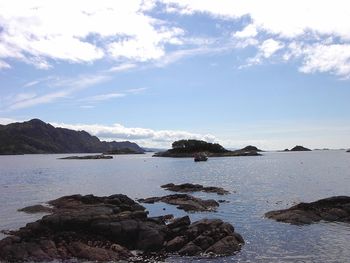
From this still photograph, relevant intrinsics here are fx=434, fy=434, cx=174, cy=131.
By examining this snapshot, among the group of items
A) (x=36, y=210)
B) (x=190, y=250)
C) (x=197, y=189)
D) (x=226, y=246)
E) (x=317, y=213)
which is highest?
(x=197, y=189)

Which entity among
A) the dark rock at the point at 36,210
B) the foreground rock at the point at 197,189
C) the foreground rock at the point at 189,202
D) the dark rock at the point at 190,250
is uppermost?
the foreground rock at the point at 197,189

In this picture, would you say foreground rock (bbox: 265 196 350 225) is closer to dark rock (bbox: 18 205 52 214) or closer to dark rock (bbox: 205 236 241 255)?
dark rock (bbox: 205 236 241 255)

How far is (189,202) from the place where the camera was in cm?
5381

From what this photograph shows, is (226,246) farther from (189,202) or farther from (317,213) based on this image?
(189,202)

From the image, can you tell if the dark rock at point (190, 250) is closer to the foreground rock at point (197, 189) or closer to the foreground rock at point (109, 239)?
the foreground rock at point (109, 239)

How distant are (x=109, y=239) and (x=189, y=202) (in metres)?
22.2

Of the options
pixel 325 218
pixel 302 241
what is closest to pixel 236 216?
pixel 325 218

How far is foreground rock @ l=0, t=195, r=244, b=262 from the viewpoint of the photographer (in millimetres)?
29906

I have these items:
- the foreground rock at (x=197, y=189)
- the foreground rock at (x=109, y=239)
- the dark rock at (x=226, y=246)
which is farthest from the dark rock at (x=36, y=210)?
the foreground rock at (x=197, y=189)

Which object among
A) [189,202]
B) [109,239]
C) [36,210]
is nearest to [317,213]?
[189,202]

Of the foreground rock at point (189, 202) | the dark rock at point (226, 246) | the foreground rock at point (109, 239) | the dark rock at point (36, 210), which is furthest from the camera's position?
the dark rock at point (36, 210)

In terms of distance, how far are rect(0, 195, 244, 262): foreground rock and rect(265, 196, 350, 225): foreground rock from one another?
11.1m

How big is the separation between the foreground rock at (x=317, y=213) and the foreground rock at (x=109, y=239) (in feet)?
36.4

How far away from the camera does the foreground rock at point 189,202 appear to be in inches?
1997
